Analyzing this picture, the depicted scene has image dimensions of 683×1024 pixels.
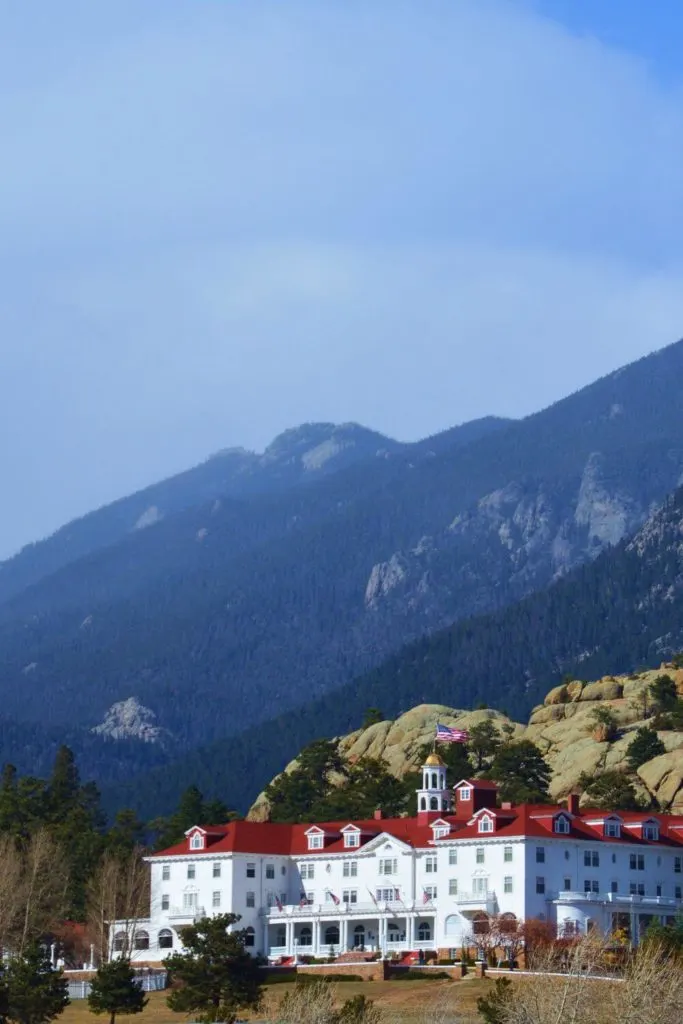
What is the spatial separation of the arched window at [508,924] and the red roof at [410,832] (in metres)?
6.06

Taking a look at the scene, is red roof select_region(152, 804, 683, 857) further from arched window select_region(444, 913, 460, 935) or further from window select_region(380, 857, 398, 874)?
arched window select_region(444, 913, 460, 935)

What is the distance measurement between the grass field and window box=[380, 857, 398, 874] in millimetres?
22077

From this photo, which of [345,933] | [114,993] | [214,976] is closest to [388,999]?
[214,976]

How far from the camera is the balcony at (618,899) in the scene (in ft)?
Answer: 538

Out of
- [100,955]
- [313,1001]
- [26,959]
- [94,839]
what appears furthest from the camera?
[94,839]

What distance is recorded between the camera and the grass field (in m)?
136

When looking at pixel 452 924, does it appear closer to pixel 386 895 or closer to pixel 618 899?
pixel 386 895

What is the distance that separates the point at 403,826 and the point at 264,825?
1200 cm

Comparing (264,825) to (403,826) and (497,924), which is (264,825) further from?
(497,924)

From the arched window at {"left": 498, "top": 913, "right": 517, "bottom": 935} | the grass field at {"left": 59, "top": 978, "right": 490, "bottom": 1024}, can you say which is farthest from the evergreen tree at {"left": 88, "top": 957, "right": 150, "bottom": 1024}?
the arched window at {"left": 498, "top": 913, "right": 517, "bottom": 935}

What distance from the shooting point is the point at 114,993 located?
140m

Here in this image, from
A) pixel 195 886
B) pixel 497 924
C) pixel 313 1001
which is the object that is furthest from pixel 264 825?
pixel 313 1001

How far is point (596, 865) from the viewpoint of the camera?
552ft

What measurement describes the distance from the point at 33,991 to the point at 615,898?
175 ft
